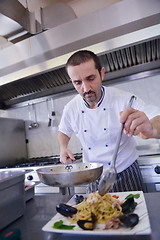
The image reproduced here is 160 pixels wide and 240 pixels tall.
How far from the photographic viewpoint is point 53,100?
2.61 meters

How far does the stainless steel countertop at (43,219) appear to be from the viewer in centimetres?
57

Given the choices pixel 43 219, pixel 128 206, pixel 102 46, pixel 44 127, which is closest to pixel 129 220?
pixel 128 206

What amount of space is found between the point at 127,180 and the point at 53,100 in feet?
5.60

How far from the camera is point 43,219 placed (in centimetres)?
72

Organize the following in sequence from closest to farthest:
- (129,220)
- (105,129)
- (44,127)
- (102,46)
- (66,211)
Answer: (129,220) → (66,211) → (105,129) → (102,46) → (44,127)

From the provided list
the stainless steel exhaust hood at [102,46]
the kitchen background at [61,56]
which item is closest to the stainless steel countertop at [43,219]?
the kitchen background at [61,56]

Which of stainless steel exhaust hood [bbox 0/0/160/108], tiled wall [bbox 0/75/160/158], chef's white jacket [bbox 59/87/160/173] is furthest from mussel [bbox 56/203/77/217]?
tiled wall [bbox 0/75/160/158]

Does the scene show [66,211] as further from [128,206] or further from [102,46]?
[102,46]

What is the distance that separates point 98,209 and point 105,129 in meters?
0.69

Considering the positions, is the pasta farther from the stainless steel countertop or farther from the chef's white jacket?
the chef's white jacket

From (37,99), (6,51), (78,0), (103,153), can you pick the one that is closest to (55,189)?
(103,153)

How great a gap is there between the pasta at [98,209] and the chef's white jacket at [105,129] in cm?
55

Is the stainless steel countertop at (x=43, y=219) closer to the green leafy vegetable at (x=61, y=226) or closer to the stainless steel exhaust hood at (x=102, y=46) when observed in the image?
the green leafy vegetable at (x=61, y=226)

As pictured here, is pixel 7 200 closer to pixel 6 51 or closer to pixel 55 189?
pixel 55 189
